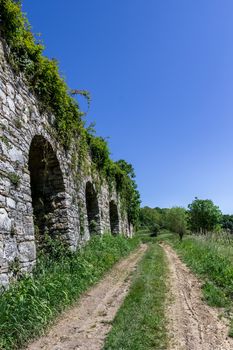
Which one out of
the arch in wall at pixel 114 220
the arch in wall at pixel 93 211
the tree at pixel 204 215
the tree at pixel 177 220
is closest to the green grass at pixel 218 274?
the arch in wall at pixel 93 211

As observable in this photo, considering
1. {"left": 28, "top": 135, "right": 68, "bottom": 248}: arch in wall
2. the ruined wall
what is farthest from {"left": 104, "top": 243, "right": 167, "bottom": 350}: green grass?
{"left": 28, "top": 135, "right": 68, "bottom": 248}: arch in wall

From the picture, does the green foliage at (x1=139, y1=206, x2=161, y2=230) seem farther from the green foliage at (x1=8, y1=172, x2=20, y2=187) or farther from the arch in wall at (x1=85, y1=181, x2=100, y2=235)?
the green foliage at (x1=8, y1=172, x2=20, y2=187)

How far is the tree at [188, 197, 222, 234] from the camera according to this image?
3036 cm

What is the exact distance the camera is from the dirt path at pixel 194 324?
4.01m

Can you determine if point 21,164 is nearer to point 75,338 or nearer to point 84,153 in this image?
point 75,338

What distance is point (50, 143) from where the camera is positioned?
8.15m

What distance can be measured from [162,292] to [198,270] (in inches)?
106

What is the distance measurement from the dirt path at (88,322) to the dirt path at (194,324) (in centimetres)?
88

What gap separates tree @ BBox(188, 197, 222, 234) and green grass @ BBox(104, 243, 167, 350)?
2386 centimetres

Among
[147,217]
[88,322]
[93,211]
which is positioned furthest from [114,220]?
[147,217]

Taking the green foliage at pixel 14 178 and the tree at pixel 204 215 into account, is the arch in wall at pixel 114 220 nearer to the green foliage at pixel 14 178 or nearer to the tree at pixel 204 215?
the tree at pixel 204 215

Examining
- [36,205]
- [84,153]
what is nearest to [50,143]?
[36,205]

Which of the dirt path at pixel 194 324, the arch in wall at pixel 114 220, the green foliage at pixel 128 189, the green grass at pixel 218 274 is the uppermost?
the green foliage at pixel 128 189

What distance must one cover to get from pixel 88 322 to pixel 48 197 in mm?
4253
